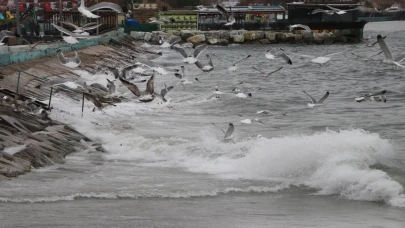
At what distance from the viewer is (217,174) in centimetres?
1360

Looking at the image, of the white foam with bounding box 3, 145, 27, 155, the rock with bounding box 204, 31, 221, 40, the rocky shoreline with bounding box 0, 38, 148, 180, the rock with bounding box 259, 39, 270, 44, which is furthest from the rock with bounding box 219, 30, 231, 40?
the white foam with bounding box 3, 145, 27, 155

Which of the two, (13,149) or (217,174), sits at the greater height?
(13,149)

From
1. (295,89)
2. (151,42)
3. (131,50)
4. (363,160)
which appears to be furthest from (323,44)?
(363,160)

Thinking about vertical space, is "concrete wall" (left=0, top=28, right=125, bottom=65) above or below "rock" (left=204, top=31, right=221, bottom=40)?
above

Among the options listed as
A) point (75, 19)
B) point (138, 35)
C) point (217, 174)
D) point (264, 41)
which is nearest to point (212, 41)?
point (264, 41)

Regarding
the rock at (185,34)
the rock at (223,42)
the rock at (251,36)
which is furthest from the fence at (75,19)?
the rock at (251,36)

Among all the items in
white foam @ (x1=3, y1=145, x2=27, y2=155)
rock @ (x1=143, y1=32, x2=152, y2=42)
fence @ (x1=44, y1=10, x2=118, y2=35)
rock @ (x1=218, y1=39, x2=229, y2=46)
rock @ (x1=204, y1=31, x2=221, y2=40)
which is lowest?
rock @ (x1=218, y1=39, x2=229, y2=46)

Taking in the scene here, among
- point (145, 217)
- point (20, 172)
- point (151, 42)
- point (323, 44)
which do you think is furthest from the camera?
point (323, 44)

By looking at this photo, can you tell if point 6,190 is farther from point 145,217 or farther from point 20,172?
point 145,217

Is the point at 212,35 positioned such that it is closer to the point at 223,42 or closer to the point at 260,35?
the point at 223,42

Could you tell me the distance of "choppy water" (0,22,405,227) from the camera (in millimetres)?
10469

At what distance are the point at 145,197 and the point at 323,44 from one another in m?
63.4

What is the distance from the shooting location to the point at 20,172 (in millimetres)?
12383

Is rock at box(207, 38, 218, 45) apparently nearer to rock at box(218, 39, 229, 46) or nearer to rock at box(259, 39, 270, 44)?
rock at box(218, 39, 229, 46)
